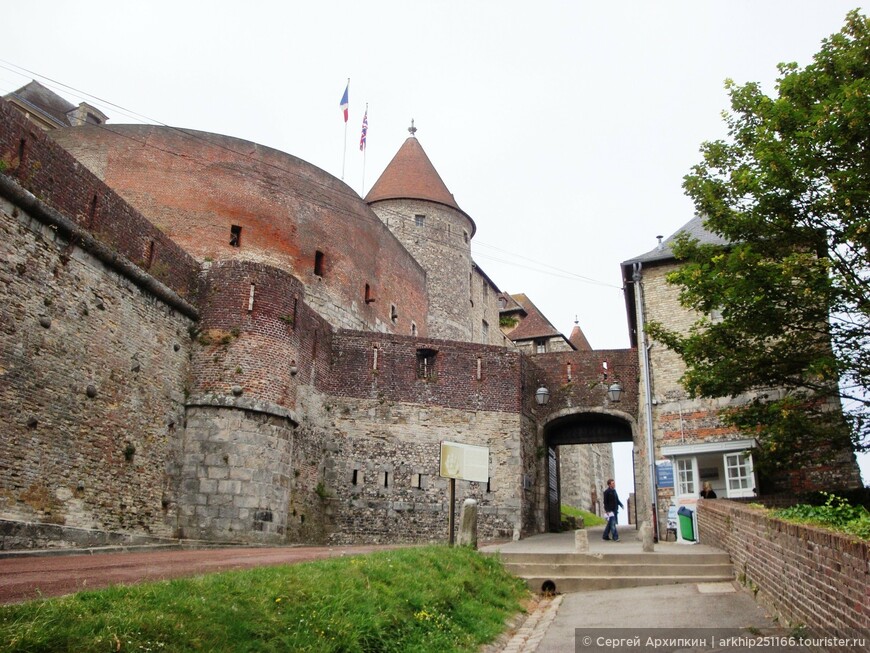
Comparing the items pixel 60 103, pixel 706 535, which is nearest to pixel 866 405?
pixel 706 535

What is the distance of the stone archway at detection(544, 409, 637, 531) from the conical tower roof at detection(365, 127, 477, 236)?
42.8ft

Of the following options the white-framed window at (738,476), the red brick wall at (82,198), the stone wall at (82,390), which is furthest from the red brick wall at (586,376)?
the stone wall at (82,390)

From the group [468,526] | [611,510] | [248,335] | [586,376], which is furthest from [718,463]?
[248,335]

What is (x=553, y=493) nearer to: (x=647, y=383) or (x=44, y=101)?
(x=647, y=383)

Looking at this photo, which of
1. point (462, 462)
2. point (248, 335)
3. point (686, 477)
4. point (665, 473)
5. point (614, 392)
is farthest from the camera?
point (614, 392)

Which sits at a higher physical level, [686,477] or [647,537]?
[686,477]

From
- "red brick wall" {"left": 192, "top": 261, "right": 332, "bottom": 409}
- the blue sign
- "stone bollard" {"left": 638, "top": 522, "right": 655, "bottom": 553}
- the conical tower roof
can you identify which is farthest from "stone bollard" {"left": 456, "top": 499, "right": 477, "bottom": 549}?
the conical tower roof

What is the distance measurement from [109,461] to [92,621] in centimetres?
888

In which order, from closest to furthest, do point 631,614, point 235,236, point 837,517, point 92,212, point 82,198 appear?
point 837,517, point 631,614, point 82,198, point 92,212, point 235,236

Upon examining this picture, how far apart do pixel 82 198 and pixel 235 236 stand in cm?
943

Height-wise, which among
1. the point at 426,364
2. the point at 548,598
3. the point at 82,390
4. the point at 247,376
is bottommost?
the point at 548,598

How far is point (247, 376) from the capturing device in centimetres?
1588

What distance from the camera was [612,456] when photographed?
53531 millimetres

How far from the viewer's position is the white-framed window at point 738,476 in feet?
60.4
